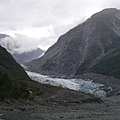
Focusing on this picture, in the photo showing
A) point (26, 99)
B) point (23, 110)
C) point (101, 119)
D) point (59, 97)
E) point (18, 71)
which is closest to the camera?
point (101, 119)

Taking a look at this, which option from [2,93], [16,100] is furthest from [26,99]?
[2,93]

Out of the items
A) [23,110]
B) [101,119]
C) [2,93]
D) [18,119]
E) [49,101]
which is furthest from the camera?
[49,101]

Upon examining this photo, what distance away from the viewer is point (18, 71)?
5217 inches

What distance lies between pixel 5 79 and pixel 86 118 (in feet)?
65.8

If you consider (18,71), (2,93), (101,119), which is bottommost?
(101,119)

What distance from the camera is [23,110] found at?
52.3m

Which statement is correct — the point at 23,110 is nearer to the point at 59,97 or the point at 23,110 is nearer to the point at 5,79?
the point at 5,79

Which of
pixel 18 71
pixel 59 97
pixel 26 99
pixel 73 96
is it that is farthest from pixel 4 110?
pixel 18 71

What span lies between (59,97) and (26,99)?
60.0 ft

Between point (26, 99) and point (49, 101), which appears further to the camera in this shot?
point (49, 101)

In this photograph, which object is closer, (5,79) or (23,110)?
(23,110)

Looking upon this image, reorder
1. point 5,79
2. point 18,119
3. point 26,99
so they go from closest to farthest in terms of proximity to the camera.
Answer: point 18,119, point 5,79, point 26,99

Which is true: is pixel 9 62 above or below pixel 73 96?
above

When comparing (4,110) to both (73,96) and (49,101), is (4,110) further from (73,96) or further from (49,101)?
(73,96)
